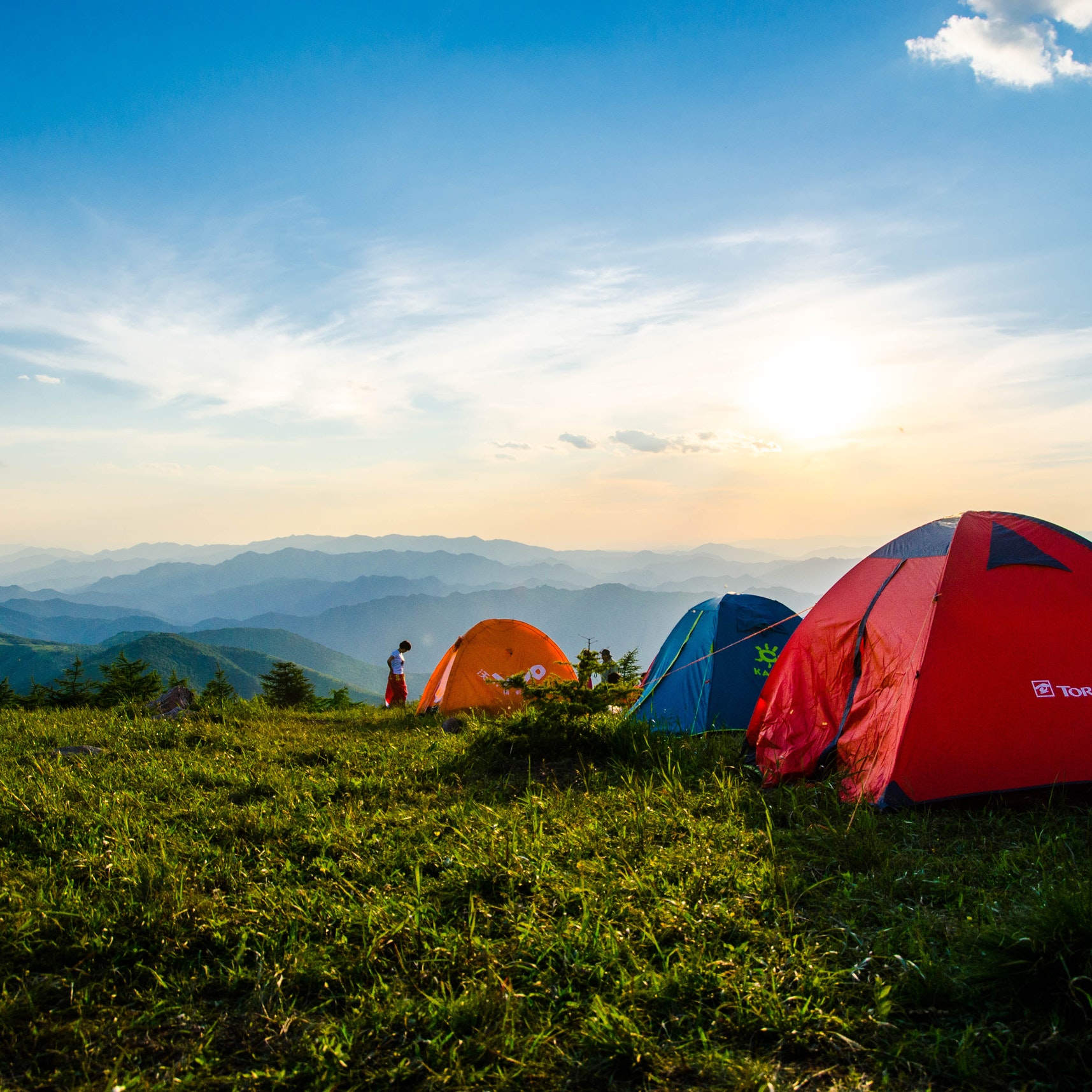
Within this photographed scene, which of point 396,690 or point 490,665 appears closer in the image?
point 490,665

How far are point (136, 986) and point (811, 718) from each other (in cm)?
606

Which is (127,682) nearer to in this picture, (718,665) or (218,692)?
(218,692)

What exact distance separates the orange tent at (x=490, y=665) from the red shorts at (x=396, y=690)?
2.50m

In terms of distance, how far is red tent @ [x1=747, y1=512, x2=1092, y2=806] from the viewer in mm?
5738

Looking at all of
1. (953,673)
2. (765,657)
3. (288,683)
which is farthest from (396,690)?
(953,673)

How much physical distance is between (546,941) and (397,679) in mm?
14576

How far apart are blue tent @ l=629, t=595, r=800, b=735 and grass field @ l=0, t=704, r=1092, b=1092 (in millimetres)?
4193

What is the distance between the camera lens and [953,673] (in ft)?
19.7

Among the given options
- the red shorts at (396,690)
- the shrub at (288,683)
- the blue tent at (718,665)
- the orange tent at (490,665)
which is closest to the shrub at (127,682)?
the shrub at (288,683)

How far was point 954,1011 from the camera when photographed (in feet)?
10.0

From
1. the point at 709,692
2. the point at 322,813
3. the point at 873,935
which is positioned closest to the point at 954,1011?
the point at 873,935

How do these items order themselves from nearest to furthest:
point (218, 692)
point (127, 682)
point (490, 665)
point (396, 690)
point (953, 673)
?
1. point (953, 673)
2. point (490, 665)
3. point (396, 690)
4. point (218, 692)
5. point (127, 682)

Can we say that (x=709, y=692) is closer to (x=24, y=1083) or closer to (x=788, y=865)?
(x=788, y=865)

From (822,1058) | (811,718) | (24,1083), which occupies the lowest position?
(24,1083)
